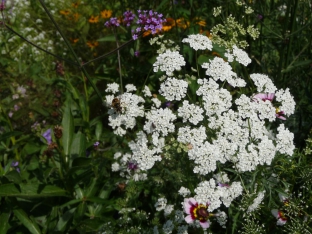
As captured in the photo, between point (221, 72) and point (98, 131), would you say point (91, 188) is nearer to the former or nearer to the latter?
point (98, 131)

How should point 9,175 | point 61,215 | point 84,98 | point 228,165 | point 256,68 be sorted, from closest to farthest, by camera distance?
1. point 228,165
2. point 9,175
3. point 61,215
4. point 84,98
5. point 256,68

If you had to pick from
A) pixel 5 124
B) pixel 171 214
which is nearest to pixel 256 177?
pixel 171 214

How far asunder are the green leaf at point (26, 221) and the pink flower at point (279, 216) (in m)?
1.34

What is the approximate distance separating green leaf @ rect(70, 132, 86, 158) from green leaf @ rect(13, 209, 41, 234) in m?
0.44

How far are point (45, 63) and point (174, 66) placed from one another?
290 cm

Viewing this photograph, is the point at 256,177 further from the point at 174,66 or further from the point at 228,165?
the point at 174,66

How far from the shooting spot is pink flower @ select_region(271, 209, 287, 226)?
6.89ft

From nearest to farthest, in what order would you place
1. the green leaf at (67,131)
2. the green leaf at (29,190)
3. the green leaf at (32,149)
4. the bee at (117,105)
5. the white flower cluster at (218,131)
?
the white flower cluster at (218,131), the bee at (117,105), the green leaf at (29,190), the green leaf at (67,131), the green leaf at (32,149)

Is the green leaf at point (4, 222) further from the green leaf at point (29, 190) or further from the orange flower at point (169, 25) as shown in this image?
the orange flower at point (169, 25)

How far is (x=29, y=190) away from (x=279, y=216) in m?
1.33

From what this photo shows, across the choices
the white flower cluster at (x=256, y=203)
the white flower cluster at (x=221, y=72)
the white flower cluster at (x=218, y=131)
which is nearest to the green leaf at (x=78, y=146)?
the white flower cluster at (x=218, y=131)

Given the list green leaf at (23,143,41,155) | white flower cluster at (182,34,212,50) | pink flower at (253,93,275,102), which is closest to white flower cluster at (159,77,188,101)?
white flower cluster at (182,34,212,50)

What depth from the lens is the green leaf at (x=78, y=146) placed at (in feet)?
8.58

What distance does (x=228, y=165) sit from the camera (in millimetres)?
2211
